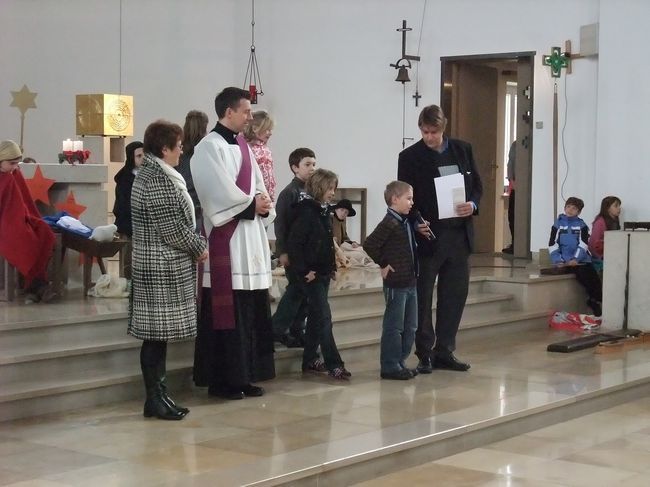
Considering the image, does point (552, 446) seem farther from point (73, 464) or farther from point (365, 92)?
point (365, 92)

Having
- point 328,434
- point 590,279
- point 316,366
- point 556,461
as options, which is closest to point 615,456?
point 556,461

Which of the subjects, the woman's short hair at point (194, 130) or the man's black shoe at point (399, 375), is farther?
the man's black shoe at point (399, 375)

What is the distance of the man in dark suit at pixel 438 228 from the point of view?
6.69m

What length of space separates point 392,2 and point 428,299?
676 cm

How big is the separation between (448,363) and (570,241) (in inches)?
139

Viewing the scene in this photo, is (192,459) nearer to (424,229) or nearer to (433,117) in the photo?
(424,229)

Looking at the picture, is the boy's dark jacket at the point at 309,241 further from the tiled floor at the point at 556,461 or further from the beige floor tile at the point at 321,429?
the tiled floor at the point at 556,461

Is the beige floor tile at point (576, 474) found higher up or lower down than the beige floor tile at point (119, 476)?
lower down

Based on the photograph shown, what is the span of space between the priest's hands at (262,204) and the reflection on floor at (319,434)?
101 centimetres

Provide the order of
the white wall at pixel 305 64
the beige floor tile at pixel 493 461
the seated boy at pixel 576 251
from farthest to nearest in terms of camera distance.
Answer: the white wall at pixel 305 64 < the seated boy at pixel 576 251 < the beige floor tile at pixel 493 461

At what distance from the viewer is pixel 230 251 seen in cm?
576

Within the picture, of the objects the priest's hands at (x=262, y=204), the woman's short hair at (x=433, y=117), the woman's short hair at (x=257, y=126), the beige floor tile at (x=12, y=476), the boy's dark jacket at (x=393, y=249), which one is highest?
the woman's short hair at (x=433, y=117)

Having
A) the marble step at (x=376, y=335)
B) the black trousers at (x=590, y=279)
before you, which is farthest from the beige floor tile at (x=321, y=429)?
the black trousers at (x=590, y=279)

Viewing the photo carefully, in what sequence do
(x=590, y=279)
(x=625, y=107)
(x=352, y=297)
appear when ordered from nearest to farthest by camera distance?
(x=352, y=297)
(x=590, y=279)
(x=625, y=107)
